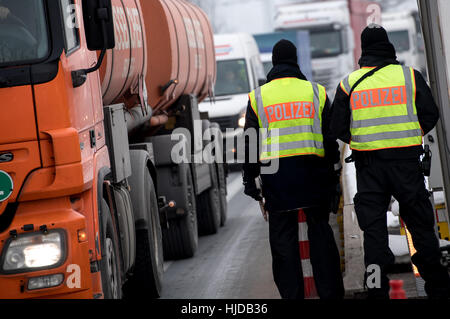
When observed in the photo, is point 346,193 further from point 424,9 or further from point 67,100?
point 67,100

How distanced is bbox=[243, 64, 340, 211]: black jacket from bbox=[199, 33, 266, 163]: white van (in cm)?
1259

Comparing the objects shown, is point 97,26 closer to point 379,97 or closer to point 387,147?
point 379,97

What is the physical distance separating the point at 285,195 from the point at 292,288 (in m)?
0.69

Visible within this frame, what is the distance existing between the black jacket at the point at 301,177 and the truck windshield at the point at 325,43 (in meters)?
28.7

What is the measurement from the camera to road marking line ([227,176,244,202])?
1784cm

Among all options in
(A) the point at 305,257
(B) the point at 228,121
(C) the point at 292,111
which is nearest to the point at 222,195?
(A) the point at 305,257

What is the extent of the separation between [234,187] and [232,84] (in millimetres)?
2860

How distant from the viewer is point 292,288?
739 centimetres

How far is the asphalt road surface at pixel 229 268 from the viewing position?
914cm

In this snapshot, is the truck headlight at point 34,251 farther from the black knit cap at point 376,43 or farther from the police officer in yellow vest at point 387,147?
the black knit cap at point 376,43

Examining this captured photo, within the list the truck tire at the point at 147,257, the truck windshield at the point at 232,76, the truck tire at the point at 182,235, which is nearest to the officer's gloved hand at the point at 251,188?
the truck tire at the point at 147,257

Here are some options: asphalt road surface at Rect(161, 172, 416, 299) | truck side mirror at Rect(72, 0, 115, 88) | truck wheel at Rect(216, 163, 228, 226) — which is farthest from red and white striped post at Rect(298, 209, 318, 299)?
truck wheel at Rect(216, 163, 228, 226)
